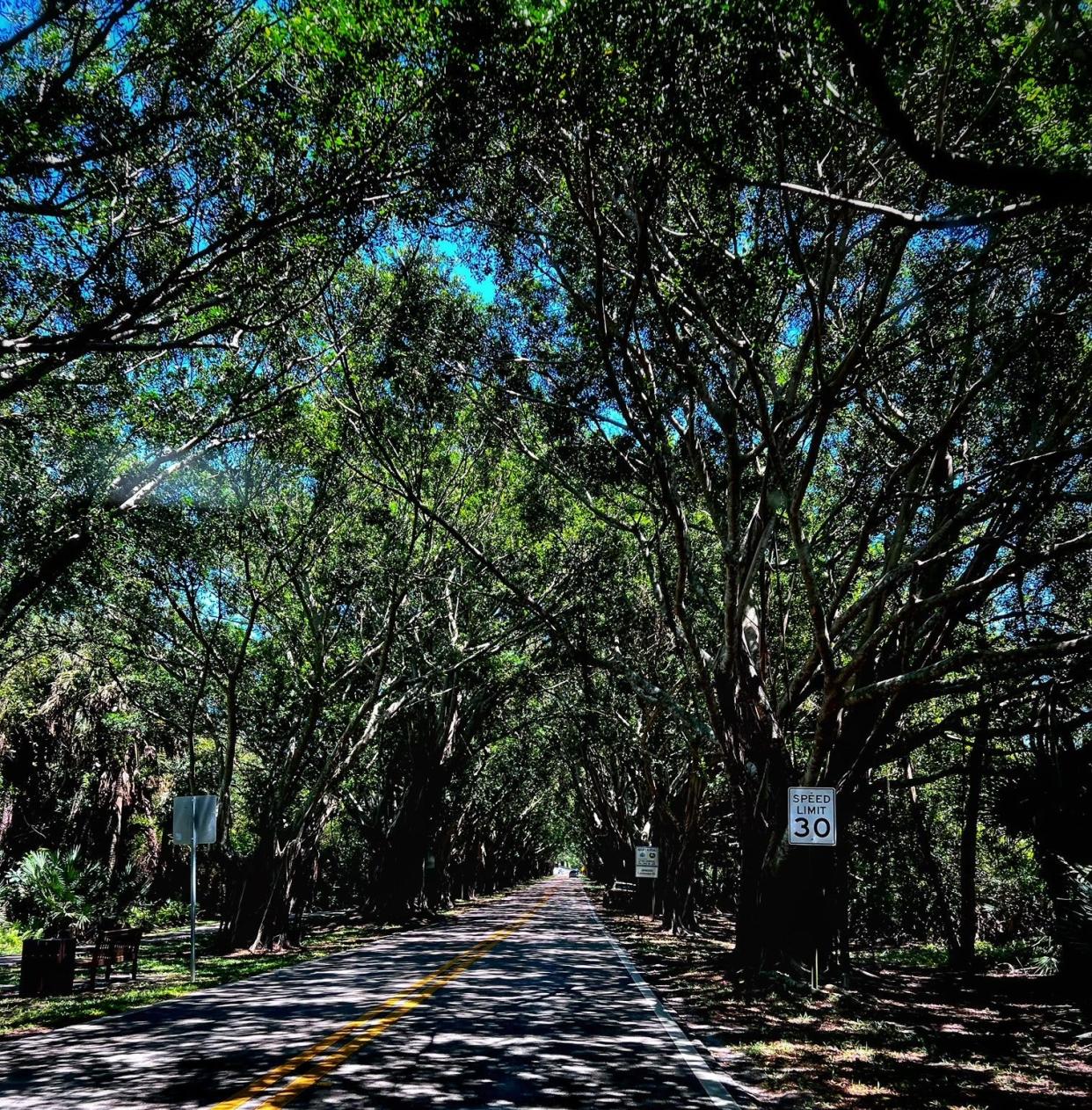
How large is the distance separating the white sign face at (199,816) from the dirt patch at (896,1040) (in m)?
7.34

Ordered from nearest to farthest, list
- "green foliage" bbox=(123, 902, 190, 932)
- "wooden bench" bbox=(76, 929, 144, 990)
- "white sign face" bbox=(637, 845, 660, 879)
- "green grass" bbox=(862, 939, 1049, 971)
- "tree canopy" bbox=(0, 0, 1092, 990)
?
"tree canopy" bbox=(0, 0, 1092, 990) → "wooden bench" bbox=(76, 929, 144, 990) → "green grass" bbox=(862, 939, 1049, 971) → "green foliage" bbox=(123, 902, 190, 932) → "white sign face" bbox=(637, 845, 660, 879)

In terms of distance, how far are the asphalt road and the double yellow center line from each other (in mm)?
21

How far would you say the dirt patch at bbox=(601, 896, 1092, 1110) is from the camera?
6.89 meters

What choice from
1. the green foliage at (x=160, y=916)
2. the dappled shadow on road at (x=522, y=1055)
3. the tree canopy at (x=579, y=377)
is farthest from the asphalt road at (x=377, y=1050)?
the green foliage at (x=160, y=916)

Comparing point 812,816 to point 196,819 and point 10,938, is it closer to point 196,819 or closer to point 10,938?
point 196,819

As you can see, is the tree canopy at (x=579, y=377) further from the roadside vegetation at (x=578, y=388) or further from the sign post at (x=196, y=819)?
the sign post at (x=196, y=819)

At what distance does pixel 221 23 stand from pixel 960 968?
1907 cm

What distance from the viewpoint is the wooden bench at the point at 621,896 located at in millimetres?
38091

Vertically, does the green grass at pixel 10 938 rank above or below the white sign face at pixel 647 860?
below

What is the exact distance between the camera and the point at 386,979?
517 inches

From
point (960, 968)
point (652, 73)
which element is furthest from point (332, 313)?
point (960, 968)

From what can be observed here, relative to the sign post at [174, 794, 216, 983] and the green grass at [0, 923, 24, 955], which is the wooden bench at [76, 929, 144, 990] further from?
the green grass at [0, 923, 24, 955]

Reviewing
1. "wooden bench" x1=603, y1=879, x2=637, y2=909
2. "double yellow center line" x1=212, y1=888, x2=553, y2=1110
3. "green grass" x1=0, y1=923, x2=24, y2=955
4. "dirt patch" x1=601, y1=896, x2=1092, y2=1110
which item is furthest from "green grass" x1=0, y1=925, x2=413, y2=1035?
"wooden bench" x1=603, y1=879, x2=637, y2=909

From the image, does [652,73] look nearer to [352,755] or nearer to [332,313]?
[332,313]
